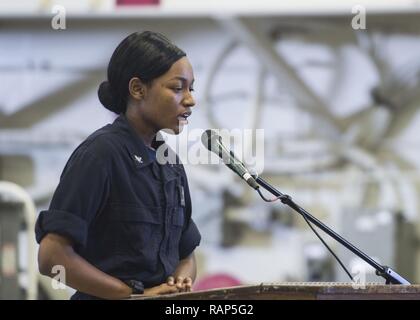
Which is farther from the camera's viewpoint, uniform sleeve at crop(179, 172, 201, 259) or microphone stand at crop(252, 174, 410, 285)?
uniform sleeve at crop(179, 172, 201, 259)

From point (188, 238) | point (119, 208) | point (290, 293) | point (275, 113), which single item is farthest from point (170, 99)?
point (275, 113)

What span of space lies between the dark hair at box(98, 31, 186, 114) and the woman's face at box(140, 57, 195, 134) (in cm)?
1

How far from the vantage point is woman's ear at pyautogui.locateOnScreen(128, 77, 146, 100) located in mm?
1692

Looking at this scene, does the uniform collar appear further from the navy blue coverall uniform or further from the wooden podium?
the wooden podium

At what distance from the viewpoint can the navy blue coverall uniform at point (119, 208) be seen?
1.58 m

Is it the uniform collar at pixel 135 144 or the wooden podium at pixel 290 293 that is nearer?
the wooden podium at pixel 290 293

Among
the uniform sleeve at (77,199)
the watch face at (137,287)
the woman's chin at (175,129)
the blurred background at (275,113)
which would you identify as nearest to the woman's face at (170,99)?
the woman's chin at (175,129)

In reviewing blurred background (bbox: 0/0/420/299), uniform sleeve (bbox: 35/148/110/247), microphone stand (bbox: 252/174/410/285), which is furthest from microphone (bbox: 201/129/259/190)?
blurred background (bbox: 0/0/420/299)

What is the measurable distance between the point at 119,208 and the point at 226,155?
0.75ft

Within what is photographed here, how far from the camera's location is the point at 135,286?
1.62m

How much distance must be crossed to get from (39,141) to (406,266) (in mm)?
2376


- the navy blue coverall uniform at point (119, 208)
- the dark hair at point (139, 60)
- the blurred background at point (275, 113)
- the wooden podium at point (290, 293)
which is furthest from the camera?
the blurred background at point (275, 113)

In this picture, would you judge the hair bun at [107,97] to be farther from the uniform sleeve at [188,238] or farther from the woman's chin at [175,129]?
the uniform sleeve at [188,238]
